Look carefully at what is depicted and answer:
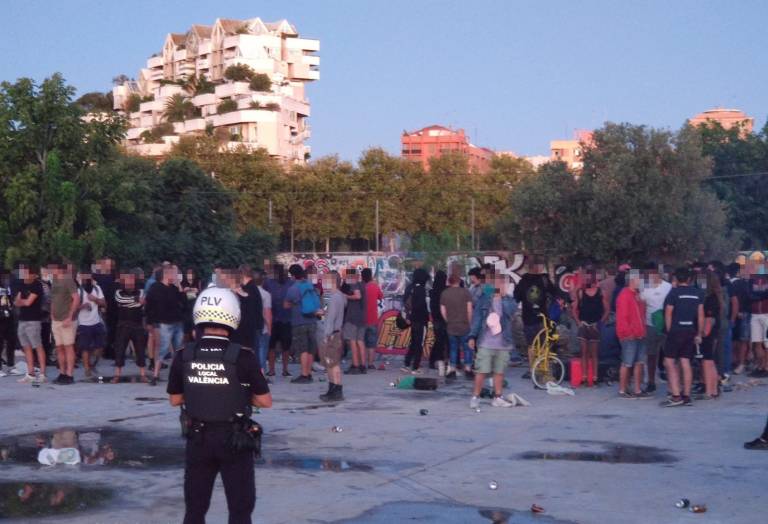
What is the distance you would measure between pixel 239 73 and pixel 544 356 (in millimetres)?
101290

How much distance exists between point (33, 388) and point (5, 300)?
2338 millimetres

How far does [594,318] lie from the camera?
16.2 metres

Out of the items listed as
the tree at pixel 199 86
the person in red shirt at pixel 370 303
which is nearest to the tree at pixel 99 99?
the tree at pixel 199 86

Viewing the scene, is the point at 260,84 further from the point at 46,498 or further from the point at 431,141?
the point at 46,498

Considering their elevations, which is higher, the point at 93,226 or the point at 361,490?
the point at 93,226

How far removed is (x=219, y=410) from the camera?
20.2 ft

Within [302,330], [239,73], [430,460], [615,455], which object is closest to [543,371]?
[302,330]

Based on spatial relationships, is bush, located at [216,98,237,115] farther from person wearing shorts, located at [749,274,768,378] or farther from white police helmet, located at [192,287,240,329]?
white police helmet, located at [192,287,240,329]

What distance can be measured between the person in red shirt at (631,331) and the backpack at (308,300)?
4.77 meters

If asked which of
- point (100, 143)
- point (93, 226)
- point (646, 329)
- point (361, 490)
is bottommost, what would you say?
point (361, 490)

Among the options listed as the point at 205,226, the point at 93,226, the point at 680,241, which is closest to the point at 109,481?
the point at 93,226

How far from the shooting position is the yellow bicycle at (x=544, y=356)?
639 inches

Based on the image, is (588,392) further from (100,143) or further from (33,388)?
(100,143)

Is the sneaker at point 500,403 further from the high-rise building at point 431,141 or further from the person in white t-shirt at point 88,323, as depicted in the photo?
the high-rise building at point 431,141
